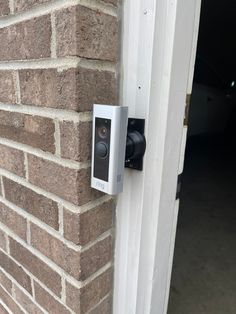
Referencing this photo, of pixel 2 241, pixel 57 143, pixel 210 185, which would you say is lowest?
pixel 210 185

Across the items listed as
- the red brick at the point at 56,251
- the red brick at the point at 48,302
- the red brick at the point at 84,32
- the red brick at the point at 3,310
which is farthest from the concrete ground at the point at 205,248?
the red brick at the point at 84,32

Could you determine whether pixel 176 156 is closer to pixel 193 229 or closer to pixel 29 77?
pixel 29 77

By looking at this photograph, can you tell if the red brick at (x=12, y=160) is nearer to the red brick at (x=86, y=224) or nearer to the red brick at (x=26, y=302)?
the red brick at (x=86, y=224)

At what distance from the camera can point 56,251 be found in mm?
657

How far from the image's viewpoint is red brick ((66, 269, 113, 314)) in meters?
0.63

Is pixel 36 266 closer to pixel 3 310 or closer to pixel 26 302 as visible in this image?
pixel 26 302

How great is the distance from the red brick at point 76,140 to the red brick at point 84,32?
0.44 feet

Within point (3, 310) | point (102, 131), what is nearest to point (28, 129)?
point (102, 131)

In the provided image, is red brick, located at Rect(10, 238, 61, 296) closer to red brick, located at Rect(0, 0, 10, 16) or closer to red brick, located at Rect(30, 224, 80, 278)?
red brick, located at Rect(30, 224, 80, 278)

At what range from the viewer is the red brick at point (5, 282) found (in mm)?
918

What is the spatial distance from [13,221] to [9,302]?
1.29ft

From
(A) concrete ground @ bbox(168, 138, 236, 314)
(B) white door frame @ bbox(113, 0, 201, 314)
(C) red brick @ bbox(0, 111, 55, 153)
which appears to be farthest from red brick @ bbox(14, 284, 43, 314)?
(A) concrete ground @ bbox(168, 138, 236, 314)

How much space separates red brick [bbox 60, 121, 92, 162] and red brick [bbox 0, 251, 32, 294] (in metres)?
0.47

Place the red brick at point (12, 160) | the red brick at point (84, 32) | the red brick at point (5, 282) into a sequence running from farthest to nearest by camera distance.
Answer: the red brick at point (5, 282)
the red brick at point (12, 160)
the red brick at point (84, 32)
